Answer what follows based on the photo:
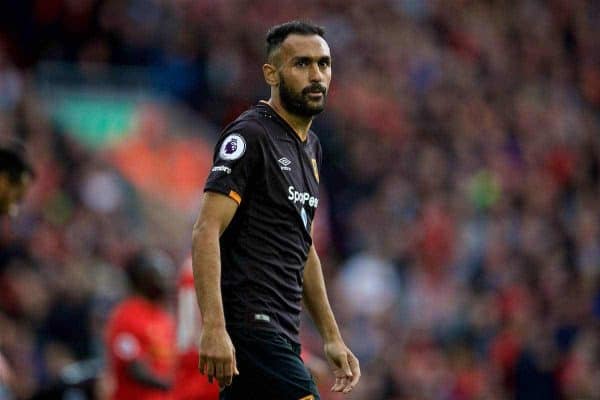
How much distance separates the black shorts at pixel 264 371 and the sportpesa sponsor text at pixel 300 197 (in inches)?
22.9

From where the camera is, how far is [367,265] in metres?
15.3

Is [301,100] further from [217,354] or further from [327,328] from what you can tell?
[217,354]

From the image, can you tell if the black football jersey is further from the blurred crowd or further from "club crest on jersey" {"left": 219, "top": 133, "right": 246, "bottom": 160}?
the blurred crowd

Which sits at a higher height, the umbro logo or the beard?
the beard

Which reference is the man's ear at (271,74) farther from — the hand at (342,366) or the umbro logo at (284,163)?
the hand at (342,366)

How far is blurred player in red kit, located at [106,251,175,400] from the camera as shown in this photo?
8.89 meters

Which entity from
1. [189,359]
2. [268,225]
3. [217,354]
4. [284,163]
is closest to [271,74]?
[284,163]

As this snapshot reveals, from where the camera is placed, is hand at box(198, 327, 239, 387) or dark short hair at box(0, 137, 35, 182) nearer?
hand at box(198, 327, 239, 387)

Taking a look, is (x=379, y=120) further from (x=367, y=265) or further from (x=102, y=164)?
(x=102, y=164)

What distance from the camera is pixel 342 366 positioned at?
19.7 ft

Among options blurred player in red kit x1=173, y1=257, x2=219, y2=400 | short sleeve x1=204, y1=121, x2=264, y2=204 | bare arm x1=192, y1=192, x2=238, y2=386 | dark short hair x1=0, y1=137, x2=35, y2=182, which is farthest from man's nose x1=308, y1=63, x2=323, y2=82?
blurred player in red kit x1=173, y1=257, x2=219, y2=400

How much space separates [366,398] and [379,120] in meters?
5.70

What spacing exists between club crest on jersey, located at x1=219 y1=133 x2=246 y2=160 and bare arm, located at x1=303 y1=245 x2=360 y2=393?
0.69 meters

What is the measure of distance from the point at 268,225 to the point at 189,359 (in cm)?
282
